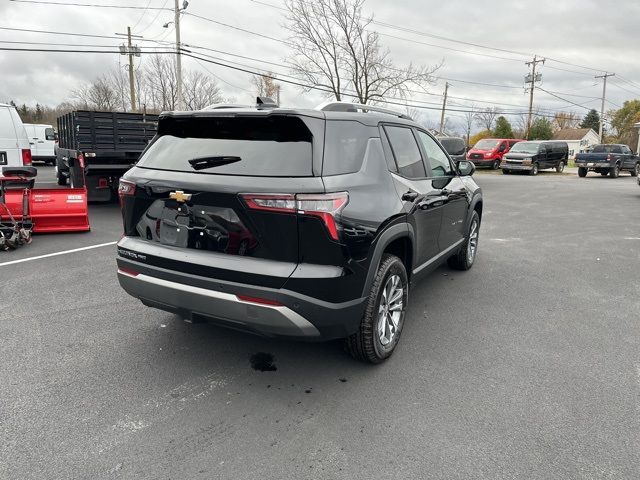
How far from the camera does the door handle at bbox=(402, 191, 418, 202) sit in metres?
3.52

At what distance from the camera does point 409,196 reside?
142 inches

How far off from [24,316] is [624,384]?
16.3 ft

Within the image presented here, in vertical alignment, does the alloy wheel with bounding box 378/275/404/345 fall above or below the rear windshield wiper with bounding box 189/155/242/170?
below

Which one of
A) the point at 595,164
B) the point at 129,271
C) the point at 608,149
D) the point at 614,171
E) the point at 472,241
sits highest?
the point at 608,149

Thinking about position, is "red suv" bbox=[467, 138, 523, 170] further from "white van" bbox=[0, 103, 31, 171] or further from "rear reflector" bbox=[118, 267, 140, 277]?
"rear reflector" bbox=[118, 267, 140, 277]

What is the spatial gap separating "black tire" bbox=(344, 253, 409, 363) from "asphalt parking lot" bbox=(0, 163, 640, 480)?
124 millimetres

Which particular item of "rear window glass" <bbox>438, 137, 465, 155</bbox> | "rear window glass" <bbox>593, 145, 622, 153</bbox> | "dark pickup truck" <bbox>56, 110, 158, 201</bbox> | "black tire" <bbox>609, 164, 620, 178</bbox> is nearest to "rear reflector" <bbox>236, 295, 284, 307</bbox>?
"dark pickup truck" <bbox>56, 110, 158, 201</bbox>

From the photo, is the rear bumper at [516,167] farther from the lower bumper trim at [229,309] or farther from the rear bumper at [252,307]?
the lower bumper trim at [229,309]

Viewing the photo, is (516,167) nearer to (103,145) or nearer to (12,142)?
(103,145)

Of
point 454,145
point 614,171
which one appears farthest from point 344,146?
point 614,171

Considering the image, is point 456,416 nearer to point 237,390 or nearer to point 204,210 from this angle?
point 237,390

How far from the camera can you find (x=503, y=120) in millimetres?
51781

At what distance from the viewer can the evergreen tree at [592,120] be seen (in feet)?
307

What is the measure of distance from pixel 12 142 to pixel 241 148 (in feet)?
27.2
